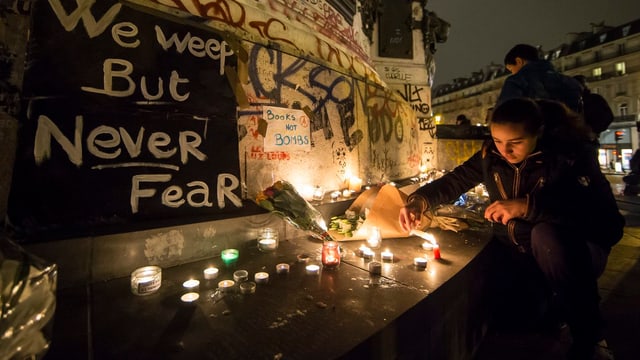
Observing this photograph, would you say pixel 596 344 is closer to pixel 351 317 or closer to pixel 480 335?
pixel 480 335

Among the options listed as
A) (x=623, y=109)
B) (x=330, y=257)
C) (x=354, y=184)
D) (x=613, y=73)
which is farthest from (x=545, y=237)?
(x=613, y=73)

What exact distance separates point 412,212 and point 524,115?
3.83 ft

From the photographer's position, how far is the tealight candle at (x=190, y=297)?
187 cm

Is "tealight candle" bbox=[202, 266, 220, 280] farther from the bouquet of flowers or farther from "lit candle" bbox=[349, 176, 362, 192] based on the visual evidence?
"lit candle" bbox=[349, 176, 362, 192]

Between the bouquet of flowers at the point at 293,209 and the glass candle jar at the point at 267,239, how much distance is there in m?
0.22

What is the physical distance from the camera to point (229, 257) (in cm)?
255

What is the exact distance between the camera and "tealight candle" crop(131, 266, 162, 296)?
198 cm

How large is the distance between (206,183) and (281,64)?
2.13 m

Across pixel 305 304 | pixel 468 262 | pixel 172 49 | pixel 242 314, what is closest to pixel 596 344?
pixel 468 262

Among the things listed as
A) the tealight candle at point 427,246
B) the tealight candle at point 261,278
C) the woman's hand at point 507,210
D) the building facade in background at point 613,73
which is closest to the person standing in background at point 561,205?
the woman's hand at point 507,210

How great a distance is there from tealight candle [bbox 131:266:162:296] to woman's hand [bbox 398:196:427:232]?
210 cm

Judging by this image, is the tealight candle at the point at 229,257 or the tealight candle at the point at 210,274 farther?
the tealight candle at the point at 229,257

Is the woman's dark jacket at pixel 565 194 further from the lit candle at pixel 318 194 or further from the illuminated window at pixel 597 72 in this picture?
the illuminated window at pixel 597 72

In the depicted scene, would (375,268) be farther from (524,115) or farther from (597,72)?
(597,72)
